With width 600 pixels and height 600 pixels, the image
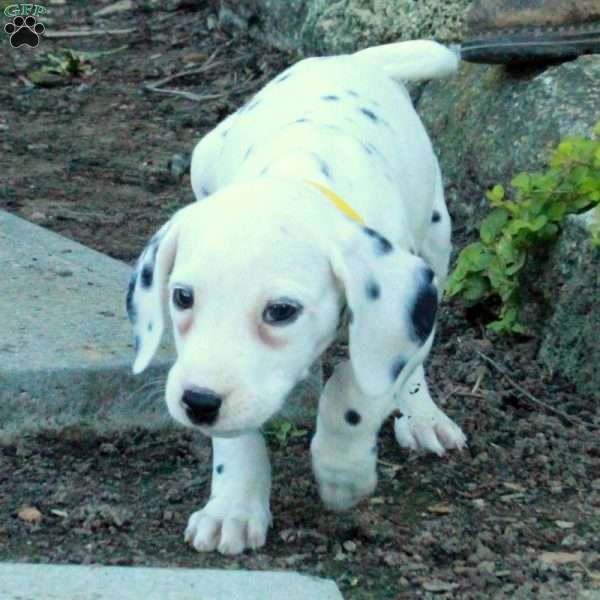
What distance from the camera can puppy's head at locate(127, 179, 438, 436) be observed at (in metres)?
3.23

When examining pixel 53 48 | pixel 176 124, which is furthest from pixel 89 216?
pixel 53 48

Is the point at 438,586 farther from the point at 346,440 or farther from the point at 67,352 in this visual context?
the point at 67,352

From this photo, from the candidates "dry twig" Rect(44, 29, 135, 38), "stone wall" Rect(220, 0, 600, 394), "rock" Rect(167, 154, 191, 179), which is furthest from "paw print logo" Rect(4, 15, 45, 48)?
"rock" Rect(167, 154, 191, 179)

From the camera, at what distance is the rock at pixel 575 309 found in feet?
16.2

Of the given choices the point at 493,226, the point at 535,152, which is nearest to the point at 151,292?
the point at 493,226

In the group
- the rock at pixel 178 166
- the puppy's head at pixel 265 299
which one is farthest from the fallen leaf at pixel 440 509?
the rock at pixel 178 166

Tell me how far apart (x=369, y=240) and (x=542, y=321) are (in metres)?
1.92

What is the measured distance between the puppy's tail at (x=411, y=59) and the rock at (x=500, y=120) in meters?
0.74

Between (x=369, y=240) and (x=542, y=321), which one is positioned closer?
(x=369, y=240)

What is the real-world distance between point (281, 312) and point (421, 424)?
4.69 feet

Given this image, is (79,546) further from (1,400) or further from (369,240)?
(369,240)

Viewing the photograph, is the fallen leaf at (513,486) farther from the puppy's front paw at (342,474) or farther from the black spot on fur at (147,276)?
the black spot on fur at (147,276)

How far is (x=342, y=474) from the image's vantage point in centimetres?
388

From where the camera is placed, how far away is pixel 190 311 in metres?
3.31
